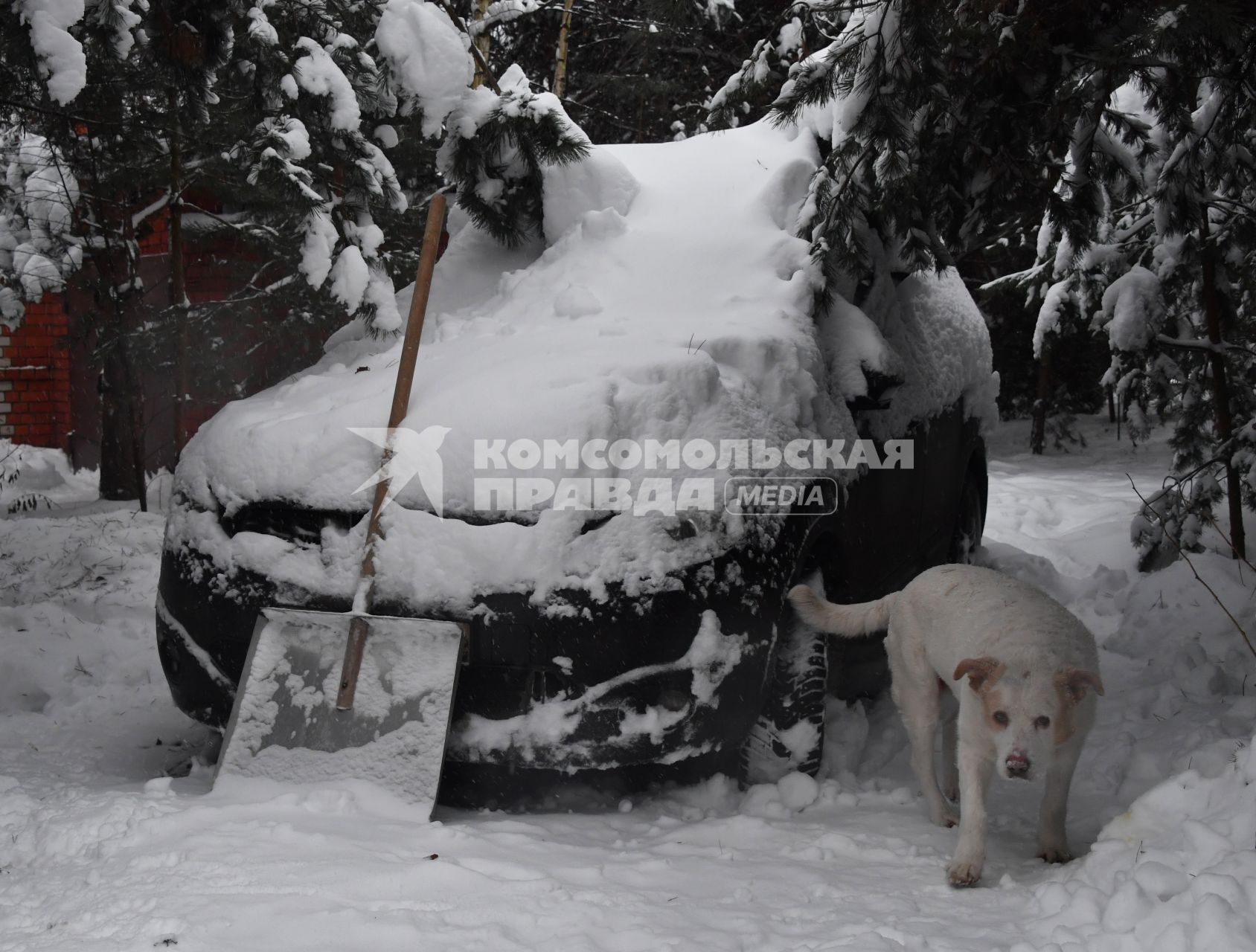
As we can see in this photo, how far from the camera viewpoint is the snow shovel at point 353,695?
3104mm

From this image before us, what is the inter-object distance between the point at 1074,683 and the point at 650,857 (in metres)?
1.26

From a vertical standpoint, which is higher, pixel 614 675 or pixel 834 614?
pixel 834 614

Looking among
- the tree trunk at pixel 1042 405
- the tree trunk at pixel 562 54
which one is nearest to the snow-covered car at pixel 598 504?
the tree trunk at pixel 562 54

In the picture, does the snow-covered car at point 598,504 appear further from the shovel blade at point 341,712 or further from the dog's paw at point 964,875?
the dog's paw at point 964,875

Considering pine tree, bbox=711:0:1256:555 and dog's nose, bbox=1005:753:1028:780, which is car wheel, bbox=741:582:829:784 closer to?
dog's nose, bbox=1005:753:1028:780

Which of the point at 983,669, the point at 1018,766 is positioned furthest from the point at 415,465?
the point at 1018,766

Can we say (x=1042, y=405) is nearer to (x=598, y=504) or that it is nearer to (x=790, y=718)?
(x=790, y=718)

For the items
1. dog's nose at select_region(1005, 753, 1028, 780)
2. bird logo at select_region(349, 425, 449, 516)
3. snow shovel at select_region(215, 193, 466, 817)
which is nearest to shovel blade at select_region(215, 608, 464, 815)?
snow shovel at select_region(215, 193, 466, 817)

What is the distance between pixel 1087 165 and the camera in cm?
427

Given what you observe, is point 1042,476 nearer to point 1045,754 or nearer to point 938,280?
point 938,280

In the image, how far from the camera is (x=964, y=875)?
282 centimetres

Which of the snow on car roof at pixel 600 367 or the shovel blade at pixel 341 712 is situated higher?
the snow on car roof at pixel 600 367

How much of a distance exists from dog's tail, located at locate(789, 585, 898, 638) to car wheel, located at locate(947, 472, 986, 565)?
215 centimetres

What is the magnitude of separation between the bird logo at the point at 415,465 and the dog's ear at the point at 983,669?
1.56 metres
